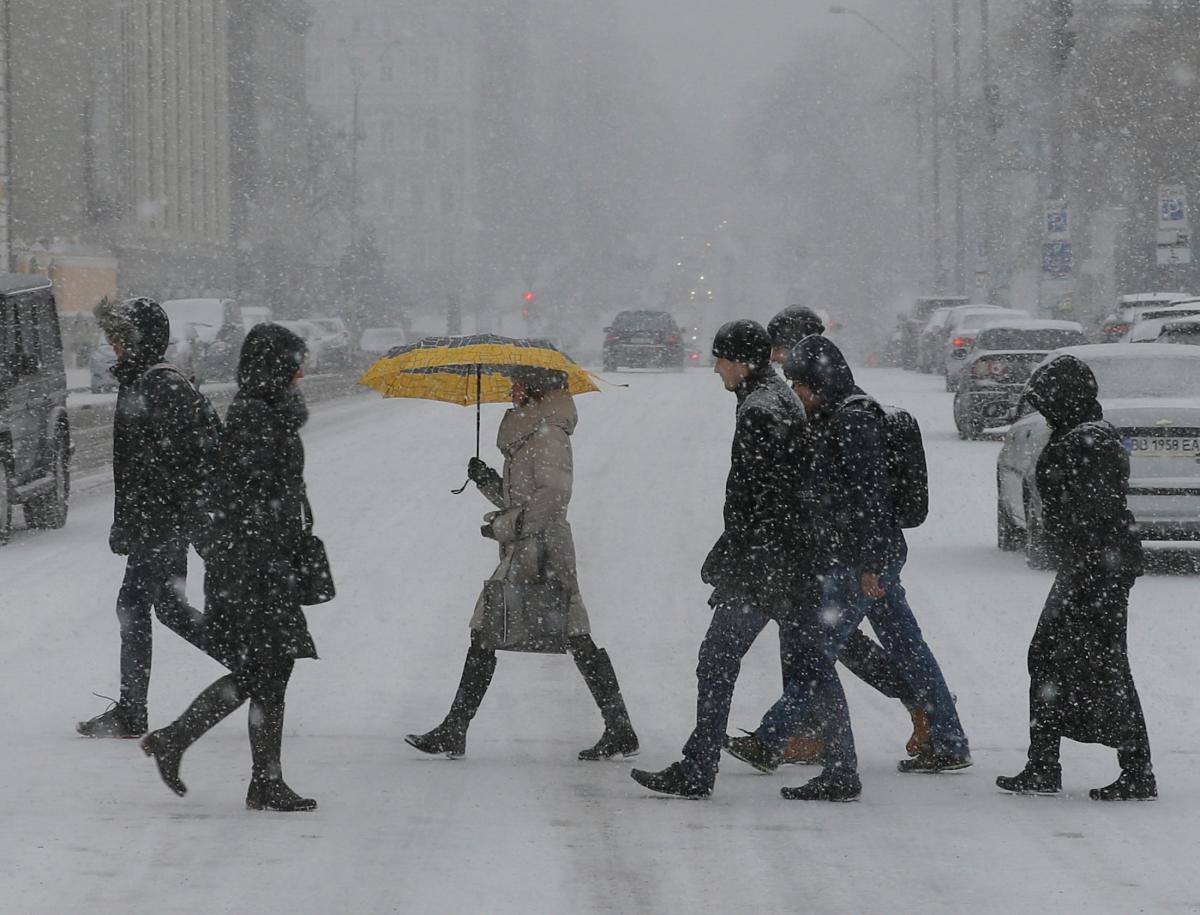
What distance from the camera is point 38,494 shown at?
55.4 feet

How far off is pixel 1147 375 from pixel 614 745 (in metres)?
7.97

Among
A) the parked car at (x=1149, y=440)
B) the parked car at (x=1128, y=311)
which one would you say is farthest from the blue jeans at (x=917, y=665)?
the parked car at (x=1128, y=311)

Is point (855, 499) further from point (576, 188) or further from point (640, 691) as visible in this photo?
point (576, 188)

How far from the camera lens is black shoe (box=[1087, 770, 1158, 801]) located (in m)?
7.66

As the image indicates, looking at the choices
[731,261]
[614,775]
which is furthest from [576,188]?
[614,775]

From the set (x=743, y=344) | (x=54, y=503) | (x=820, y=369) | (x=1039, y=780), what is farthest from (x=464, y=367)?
(x=54, y=503)

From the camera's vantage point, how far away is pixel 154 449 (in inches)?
334

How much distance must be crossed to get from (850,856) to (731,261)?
440 feet

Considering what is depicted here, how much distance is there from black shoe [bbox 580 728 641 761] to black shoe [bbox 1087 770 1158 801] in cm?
185

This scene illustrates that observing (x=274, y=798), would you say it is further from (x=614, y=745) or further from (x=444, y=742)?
(x=614, y=745)

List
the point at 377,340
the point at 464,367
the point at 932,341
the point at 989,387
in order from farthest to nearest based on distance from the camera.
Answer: the point at 377,340
the point at 932,341
the point at 989,387
the point at 464,367

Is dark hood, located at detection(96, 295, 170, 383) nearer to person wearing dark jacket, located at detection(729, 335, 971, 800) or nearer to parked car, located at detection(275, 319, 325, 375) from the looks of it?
person wearing dark jacket, located at detection(729, 335, 971, 800)

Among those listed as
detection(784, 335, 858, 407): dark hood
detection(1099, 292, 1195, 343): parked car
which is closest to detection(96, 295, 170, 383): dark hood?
detection(784, 335, 858, 407): dark hood

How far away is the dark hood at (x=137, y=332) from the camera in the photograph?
28.0 feet
